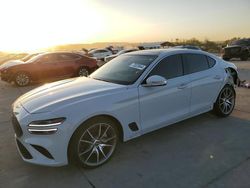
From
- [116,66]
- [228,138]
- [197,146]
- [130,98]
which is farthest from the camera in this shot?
[116,66]

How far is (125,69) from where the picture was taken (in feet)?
14.2

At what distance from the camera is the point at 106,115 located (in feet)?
11.2

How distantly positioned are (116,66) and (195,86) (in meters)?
1.46

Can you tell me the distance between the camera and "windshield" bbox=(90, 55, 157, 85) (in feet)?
13.1

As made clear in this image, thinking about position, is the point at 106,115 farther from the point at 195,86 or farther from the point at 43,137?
the point at 195,86

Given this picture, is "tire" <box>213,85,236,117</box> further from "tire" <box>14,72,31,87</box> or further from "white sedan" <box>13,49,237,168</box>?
"tire" <box>14,72,31,87</box>

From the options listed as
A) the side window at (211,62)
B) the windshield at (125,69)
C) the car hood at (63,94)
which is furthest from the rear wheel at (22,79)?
the side window at (211,62)

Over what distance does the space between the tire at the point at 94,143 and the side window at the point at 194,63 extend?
187 cm

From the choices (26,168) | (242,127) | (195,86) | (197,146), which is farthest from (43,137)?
(242,127)

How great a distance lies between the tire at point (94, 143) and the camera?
321 cm

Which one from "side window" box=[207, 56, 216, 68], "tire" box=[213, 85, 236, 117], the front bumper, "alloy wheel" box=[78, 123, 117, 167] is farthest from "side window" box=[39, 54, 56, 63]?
"alloy wheel" box=[78, 123, 117, 167]

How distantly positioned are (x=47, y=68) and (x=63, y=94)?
7.82 metres

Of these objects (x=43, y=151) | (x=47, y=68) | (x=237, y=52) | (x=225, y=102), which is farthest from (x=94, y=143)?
(x=237, y=52)

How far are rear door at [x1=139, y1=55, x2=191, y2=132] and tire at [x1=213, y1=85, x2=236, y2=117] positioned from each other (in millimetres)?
1060
